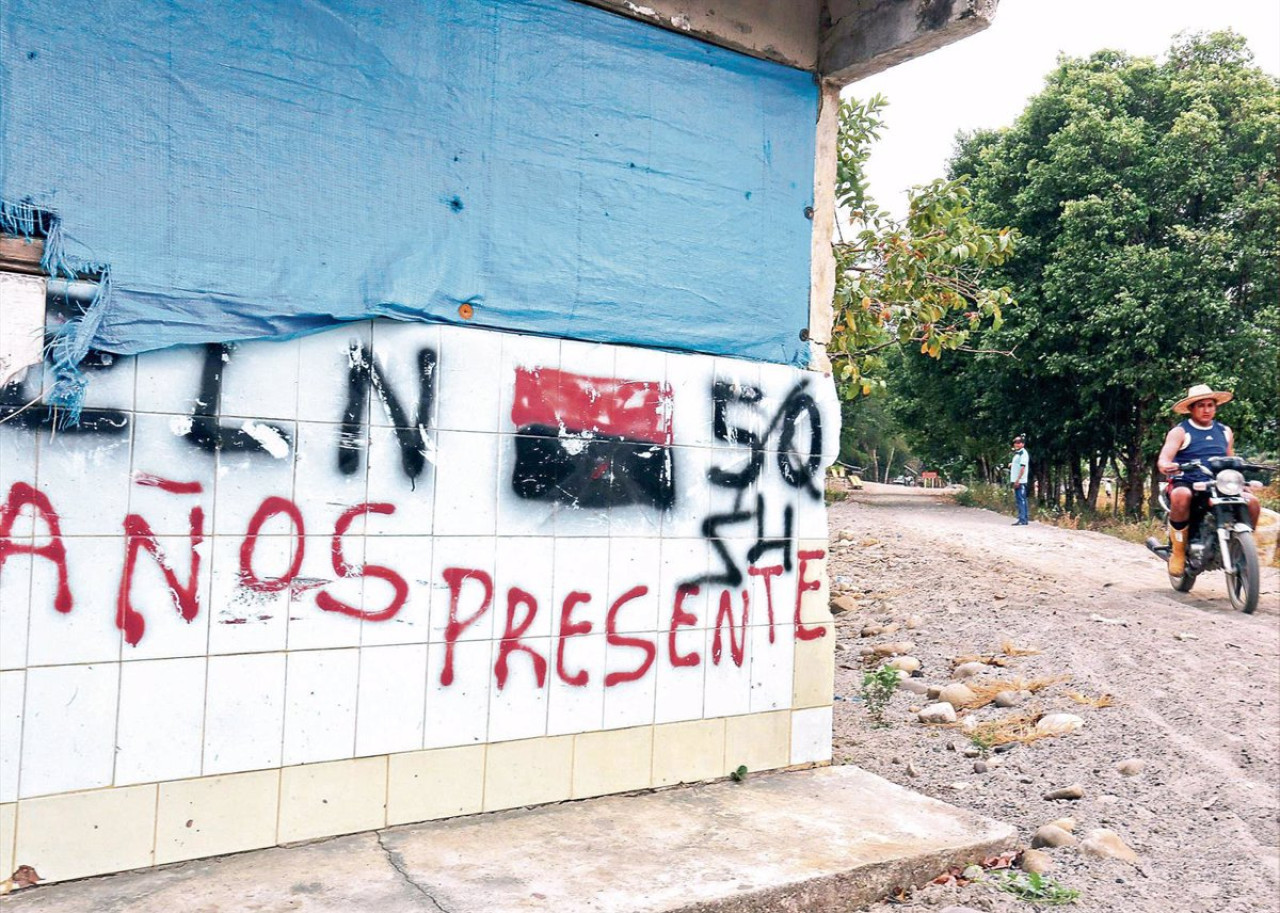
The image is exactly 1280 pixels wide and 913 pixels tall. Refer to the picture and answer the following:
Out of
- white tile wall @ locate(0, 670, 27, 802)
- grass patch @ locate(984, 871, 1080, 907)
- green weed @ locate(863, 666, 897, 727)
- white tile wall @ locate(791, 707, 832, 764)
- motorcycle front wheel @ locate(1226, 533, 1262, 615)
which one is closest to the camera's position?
white tile wall @ locate(0, 670, 27, 802)

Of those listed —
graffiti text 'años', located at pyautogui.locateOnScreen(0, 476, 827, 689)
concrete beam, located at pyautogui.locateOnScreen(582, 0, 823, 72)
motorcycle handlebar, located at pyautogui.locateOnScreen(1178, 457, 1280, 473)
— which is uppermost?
concrete beam, located at pyautogui.locateOnScreen(582, 0, 823, 72)

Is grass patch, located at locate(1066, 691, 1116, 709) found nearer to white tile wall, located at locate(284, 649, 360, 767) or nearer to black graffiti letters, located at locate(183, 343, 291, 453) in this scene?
white tile wall, located at locate(284, 649, 360, 767)

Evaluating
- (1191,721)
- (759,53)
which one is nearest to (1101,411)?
(1191,721)

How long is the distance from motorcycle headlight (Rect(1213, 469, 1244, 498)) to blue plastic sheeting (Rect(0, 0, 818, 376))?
205 inches

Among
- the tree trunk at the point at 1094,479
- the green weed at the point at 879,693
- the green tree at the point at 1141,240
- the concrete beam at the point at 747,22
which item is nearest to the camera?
the concrete beam at the point at 747,22

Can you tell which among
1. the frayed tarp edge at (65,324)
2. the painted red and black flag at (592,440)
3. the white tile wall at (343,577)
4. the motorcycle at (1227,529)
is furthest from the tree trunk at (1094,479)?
the frayed tarp edge at (65,324)

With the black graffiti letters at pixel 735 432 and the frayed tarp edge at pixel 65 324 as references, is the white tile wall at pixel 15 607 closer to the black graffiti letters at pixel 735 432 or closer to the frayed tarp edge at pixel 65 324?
the frayed tarp edge at pixel 65 324

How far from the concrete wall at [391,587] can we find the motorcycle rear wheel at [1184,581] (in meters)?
5.73

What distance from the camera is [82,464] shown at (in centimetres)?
295

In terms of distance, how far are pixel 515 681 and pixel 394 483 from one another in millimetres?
936

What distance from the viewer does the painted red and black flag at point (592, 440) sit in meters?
3.82

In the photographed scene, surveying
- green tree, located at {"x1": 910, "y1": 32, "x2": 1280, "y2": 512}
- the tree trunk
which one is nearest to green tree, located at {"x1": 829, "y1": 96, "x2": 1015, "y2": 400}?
green tree, located at {"x1": 910, "y1": 32, "x2": 1280, "y2": 512}

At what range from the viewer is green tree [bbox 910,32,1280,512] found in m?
16.5

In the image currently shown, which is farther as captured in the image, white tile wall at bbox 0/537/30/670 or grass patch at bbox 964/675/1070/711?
grass patch at bbox 964/675/1070/711
